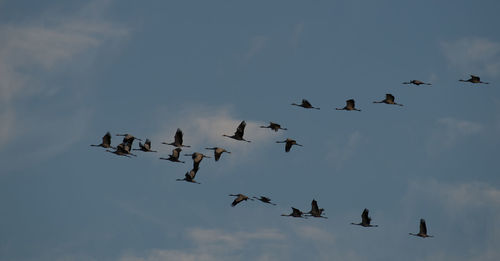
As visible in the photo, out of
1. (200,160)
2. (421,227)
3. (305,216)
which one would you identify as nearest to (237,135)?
(200,160)

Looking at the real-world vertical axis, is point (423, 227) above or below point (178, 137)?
below

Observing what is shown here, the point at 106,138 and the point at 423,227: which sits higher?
the point at 106,138

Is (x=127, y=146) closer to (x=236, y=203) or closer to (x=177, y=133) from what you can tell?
(x=177, y=133)

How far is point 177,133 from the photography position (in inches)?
3593

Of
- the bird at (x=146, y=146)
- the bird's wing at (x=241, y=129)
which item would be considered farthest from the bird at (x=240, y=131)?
the bird at (x=146, y=146)

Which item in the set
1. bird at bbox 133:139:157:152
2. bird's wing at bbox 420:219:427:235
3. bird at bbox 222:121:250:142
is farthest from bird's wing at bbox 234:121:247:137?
bird's wing at bbox 420:219:427:235

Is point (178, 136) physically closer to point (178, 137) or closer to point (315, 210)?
point (178, 137)

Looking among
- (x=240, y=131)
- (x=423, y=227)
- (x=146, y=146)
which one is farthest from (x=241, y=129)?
(x=423, y=227)

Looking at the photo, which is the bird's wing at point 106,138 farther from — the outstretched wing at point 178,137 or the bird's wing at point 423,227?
the bird's wing at point 423,227

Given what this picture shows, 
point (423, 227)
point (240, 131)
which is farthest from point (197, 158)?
point (423, 227)

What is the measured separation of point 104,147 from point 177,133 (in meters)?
6.59

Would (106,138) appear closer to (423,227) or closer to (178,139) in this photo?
(178,139)

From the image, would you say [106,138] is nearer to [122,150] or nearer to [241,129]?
[122,150]

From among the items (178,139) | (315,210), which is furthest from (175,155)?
(315,210)
